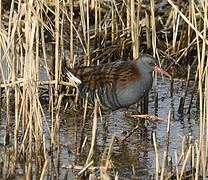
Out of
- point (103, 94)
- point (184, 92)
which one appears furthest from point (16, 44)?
point (184, 92)

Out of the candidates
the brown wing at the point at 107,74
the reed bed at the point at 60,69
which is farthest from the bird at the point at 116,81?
the reed bed at the point at 60,69

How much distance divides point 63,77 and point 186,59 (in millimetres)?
1871

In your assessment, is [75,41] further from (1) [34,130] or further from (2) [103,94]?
(1) [34,130]

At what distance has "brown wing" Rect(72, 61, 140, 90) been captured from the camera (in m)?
7.36

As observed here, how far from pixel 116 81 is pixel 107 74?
132mm

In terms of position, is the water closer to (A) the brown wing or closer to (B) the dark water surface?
(B) the dark water surface

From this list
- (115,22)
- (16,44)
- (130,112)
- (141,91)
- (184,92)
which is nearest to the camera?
(16,44)

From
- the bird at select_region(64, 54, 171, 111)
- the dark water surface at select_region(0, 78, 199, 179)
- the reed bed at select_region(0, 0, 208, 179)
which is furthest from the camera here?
the bird at select_region(64, 54, 171, 111)

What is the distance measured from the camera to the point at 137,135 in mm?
7109

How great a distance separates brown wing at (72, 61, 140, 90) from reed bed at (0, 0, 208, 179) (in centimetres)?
22

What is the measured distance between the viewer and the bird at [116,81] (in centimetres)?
730

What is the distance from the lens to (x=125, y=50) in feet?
29.0

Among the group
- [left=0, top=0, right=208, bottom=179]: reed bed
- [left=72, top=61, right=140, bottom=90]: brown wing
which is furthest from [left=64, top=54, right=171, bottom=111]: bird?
[left=0, top=0, right=208, bottom=179]: reed bed

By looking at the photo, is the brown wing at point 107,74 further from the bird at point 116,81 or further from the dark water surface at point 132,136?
the dark water surface at point 132,136
